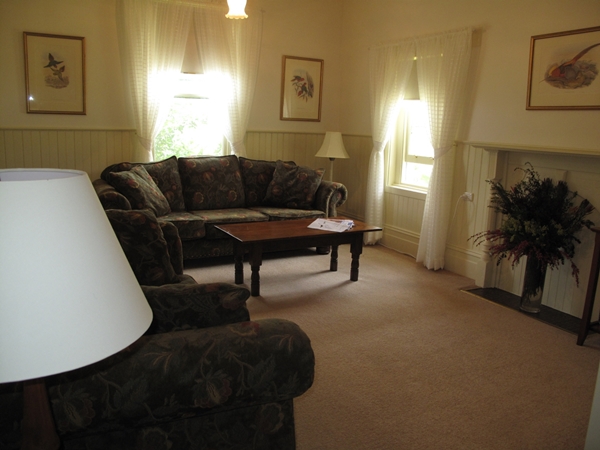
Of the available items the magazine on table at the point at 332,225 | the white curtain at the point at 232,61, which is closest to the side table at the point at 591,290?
the magazine on table at the point at 332,225

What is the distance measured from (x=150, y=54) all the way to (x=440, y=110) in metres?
2.89

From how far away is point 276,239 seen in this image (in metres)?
4.19

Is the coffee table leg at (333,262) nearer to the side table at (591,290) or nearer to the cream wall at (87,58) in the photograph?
the side table at (591,290)

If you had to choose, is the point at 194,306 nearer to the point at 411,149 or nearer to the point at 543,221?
the point at 543,221

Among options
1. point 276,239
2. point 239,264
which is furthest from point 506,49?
point 239,264

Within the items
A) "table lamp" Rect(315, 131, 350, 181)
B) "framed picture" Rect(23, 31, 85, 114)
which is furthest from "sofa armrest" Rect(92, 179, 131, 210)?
"table lamp" Rect(315, 131, 350, 181)

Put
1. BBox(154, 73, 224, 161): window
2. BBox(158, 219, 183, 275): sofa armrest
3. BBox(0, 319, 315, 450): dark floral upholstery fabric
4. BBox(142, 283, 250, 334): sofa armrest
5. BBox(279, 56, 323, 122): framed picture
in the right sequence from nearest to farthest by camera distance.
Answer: BBox(0, 319, 315, 450): dark floral upholstery fabric → BBox(142, 283, 250, 334): sofa armrest → BBox(158, 219, 183, 275): sofa armrest → BBox(154, 73, 224, 161): window → BBox(279, 56, 323, 122): framed picture

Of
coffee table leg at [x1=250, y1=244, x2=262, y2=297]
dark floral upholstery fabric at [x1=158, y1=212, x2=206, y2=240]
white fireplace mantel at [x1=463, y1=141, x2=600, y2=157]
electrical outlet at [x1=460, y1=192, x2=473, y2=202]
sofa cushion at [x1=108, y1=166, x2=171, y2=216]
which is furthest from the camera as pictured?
electrical outlet at [x1=460, y1=192, x2=473, y2=202]

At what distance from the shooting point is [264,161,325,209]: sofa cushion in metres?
5.62

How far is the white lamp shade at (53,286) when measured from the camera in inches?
32.0

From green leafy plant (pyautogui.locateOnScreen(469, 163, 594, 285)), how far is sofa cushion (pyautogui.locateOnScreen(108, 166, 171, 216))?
115 inches

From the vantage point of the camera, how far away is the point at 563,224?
3.86 metres

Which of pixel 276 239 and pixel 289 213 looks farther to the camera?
pixel 289 213

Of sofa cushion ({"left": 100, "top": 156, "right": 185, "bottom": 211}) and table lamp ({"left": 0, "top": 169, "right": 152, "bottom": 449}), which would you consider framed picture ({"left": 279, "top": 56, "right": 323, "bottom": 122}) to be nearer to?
sofa cushion ({"left": 100, "top": 156, "right": 185, "bottom": 211})
